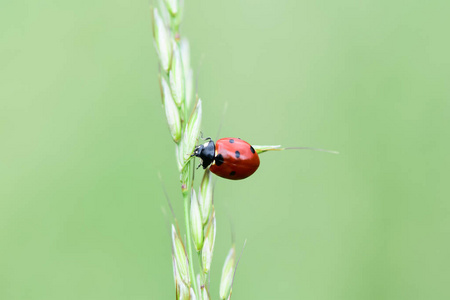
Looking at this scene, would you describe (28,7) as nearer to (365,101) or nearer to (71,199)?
(71,199)

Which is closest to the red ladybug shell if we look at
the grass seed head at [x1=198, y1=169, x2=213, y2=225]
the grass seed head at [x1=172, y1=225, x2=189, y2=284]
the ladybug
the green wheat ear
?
the ladybug

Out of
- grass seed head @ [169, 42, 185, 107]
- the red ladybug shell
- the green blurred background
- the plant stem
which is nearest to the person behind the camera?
the plant stem

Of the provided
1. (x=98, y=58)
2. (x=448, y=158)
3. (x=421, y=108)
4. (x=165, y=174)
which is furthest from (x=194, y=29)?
(x=448, y=158)

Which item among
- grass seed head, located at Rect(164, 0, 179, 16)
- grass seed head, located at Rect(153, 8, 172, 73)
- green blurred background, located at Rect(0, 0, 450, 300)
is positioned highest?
grass seed head, located at Rect(164, 0, 179, 16)

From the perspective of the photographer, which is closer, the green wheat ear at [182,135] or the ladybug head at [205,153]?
the green wheat ear at [182,135]

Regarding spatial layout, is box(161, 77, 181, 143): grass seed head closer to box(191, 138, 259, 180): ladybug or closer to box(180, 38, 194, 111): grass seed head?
box(180, 38, 194, 111): grass seed head

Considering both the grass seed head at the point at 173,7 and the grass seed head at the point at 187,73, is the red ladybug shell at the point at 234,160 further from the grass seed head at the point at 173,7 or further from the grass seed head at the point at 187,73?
the grass seed head at the point at 173,7

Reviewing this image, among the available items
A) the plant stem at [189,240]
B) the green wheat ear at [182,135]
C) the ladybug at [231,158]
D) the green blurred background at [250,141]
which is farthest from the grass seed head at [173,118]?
the green blurred background at [250,141]
